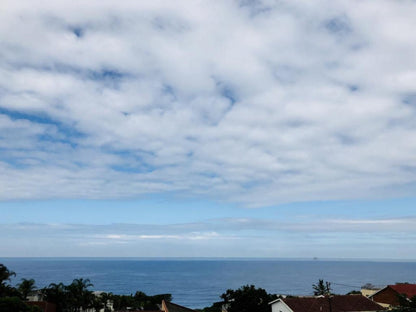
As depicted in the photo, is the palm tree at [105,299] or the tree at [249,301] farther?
the palm tree at [105,299]

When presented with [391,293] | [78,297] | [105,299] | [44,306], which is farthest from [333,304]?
[78,297]

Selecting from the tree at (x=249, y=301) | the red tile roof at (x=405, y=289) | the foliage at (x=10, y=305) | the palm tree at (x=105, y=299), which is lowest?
the palm tree at (x=105, y=299)

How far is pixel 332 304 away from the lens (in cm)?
5791

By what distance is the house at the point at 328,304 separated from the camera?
5694cm

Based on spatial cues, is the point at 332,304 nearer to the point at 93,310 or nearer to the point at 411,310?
the point at 411,310

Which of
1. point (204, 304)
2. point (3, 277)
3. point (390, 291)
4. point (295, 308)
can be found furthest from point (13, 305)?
point (204, 304)

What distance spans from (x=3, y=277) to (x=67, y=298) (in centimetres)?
1818

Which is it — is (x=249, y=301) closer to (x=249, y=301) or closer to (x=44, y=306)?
(x=249, y=301)

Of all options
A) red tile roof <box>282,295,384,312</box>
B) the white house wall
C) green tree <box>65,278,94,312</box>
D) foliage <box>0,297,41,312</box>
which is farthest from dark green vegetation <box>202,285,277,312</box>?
foliage <box>0,297,41,312</box>

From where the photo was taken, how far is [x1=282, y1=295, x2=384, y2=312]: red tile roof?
5696cm

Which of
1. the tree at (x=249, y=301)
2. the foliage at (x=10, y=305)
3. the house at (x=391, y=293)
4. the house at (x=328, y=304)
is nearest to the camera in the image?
the foliage at (x=10, y=305)

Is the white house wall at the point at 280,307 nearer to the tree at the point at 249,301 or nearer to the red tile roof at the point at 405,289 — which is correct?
the tree at the point at 249,301

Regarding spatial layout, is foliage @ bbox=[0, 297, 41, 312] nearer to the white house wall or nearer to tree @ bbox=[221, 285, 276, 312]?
the white house wall

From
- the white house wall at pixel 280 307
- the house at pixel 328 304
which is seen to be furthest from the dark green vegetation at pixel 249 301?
the house at pixel 328 304
